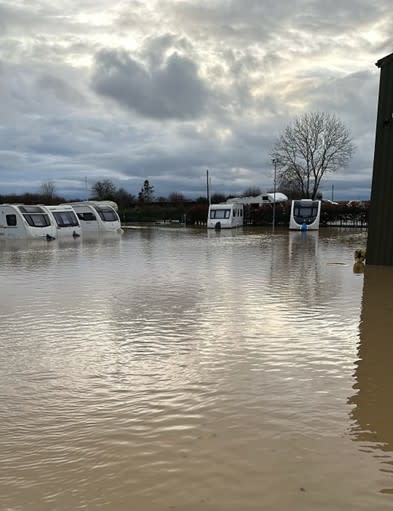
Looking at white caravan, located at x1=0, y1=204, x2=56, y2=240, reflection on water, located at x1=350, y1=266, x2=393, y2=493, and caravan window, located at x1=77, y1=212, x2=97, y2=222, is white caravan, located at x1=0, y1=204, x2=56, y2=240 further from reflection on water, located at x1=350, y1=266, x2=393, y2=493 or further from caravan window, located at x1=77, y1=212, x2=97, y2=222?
reflection on water, located at x1=350, y1=266, x2=393, y2=493

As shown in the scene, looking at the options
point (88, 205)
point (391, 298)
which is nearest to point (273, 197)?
point (88, 205)

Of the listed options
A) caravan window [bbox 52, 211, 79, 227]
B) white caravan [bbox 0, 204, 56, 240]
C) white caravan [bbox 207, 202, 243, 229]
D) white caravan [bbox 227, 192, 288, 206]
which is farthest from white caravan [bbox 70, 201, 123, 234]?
white caravan [bbox 227, 192, 288, 206]

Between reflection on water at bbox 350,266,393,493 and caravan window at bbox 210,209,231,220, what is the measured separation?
29916 millimetres

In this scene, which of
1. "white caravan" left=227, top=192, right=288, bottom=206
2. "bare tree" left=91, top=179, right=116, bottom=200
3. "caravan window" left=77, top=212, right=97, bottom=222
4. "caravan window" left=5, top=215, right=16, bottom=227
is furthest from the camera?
"bare tree" left=91, top=179, right=116, bottom=200

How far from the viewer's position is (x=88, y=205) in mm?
32156

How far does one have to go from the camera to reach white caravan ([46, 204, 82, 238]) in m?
26.9

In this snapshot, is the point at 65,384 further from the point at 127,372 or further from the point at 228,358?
the point at 228,358

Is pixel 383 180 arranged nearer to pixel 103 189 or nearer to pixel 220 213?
pixel 220 213

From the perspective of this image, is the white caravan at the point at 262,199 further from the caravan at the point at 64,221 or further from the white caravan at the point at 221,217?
the caravan at the point at 64,221

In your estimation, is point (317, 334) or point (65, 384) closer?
point (65, 384)

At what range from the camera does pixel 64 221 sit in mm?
27484

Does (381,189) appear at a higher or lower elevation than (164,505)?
higher

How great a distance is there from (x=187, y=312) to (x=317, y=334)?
226 cm

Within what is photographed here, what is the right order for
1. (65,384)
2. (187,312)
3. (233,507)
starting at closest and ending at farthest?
(233,507) < (65,384) < (187,312)
